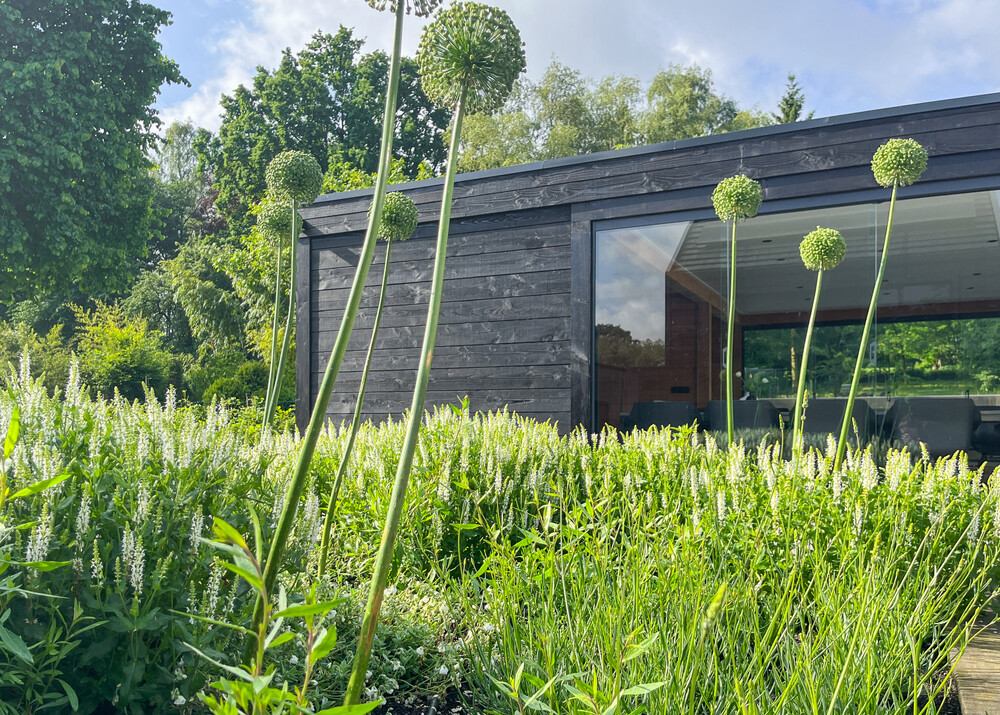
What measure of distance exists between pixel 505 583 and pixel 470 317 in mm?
5009

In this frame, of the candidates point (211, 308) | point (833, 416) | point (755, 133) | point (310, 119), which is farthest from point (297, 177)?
point (310, 119)

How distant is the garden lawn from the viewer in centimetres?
133

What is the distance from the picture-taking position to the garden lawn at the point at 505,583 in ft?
4.38

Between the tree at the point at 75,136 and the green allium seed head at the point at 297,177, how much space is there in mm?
12214

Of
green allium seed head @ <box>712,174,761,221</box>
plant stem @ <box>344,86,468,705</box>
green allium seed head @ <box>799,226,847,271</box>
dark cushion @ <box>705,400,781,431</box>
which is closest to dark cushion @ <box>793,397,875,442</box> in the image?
dark cushion @ <box>705,400,781,431</box>

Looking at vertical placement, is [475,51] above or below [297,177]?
below

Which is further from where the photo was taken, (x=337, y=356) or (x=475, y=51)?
(x=475, y=51)

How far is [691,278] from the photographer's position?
19.1 ft

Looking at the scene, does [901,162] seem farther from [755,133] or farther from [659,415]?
[659,415]

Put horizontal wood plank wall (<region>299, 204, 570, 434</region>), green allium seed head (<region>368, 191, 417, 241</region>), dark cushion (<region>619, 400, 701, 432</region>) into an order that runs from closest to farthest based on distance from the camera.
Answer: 1. green allium seed head (<region>368, 191, 417, 241</region>)
2. dark cushion (<region>619, 400, 701, 432</region>)
3. horizontal wood plank wall (<region>299, 204, 570, 434</region>)

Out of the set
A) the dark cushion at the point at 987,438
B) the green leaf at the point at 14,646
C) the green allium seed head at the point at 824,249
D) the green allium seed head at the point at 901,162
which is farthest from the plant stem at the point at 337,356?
the dark cushion at the point at 987,438

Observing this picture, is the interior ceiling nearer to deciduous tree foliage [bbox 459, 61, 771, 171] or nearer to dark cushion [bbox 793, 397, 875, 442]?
dark cushion [bbox 793, 397, 875, 442]

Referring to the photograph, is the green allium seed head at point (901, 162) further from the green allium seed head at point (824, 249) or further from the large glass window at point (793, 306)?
the large glass window at point (793, 306)

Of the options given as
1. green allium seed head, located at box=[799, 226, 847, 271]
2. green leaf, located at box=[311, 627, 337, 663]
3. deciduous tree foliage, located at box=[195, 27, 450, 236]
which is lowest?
green leaf, located at box=[311, 627, 337, 663]
